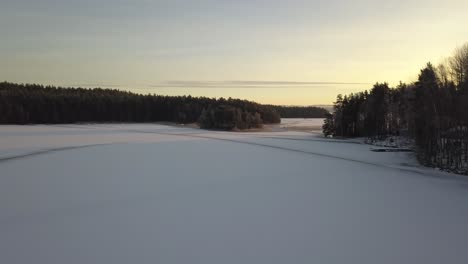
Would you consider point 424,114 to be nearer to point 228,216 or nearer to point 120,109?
point 228,216

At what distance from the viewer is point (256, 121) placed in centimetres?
9994

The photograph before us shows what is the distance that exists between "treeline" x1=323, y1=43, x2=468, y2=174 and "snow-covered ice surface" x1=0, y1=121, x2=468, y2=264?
28.2 feet

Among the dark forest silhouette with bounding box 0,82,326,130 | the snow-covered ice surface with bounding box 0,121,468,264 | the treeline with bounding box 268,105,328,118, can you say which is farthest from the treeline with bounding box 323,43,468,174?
the treeline with bounding box 268,105,328,118

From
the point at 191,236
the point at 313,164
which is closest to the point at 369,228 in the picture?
the point at 191,236

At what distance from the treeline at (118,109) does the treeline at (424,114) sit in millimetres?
28575

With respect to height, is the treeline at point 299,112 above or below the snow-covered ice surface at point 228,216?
above

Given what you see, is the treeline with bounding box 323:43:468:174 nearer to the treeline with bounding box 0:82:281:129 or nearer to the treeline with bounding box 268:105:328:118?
A: the treeline with bounding box 0:82:281:129

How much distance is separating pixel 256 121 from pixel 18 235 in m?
89.7

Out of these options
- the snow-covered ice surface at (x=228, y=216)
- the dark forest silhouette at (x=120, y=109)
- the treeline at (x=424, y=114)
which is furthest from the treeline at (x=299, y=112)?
the snow-covered ice surface at (x=228, y=216)

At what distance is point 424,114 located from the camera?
3941cm

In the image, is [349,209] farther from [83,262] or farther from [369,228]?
[83,262]

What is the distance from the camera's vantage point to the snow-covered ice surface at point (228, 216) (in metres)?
9.84

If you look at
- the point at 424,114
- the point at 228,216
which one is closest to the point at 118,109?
the point at 424,114

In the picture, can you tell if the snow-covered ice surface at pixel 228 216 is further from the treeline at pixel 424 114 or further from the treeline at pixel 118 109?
the treeline at pixel 118 109
